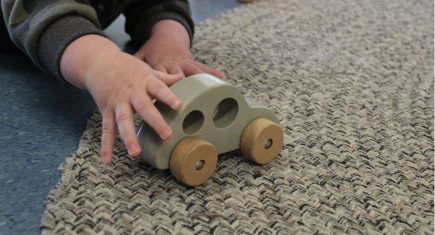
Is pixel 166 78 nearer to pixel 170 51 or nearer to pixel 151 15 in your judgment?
pixel 170 51

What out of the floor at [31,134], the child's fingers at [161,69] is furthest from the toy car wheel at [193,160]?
the child's fingers at [161,69]

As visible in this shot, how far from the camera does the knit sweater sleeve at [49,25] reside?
0.43 m

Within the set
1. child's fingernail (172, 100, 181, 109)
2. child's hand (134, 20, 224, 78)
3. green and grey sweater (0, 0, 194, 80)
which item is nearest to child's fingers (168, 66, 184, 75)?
child's hand (134, 20, 224, 78)

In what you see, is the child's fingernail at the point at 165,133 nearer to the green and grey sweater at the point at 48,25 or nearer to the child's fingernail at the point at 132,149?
the child's fingernail at the point at 132,149

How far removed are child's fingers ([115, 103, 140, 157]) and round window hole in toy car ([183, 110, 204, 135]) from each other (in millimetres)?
48

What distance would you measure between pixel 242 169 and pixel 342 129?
0.14 metres

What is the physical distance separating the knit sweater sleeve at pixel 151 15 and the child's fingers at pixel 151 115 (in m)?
0.32

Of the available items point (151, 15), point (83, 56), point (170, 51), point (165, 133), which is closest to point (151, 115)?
point (165, 133)

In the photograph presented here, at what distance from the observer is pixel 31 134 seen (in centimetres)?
43

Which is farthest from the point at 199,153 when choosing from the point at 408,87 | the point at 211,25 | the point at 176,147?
the point at 211,25

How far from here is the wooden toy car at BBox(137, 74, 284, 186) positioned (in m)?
0.33

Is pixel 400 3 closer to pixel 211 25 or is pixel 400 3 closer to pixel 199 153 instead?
pixel 211 25

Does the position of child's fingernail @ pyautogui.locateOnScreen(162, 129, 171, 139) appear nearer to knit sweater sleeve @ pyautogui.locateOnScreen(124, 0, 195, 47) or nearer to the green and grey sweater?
the green and grey sweater

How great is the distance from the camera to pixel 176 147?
34 centimetres
